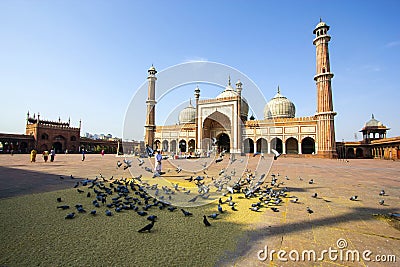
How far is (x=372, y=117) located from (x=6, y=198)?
51052mm

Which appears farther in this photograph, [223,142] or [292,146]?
[223,142]

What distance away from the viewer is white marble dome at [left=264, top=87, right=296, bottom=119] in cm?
3597

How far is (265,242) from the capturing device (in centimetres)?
255

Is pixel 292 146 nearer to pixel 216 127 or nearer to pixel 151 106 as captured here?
pixel 216 127

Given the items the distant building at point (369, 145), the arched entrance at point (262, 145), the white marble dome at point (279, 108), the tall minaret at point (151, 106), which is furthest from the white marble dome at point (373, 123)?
the tall minaret at point (151, 106)

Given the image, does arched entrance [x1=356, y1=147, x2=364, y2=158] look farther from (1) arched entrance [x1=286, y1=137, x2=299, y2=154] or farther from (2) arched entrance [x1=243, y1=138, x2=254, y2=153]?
(2) arched entrance [x1=243, y1=138, x2=254, y2=153]

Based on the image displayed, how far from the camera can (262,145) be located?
3403 centimetres

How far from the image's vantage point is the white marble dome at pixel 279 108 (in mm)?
35969

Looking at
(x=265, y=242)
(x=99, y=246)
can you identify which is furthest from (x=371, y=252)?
(x=99, y=246)

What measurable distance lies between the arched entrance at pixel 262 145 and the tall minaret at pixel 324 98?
25.6ft

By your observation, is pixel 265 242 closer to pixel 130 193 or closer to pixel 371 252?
pixel 371 252

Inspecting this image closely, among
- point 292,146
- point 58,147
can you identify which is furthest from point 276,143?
point 58,147

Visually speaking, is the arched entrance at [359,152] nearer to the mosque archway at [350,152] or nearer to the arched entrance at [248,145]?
the mosque archway at [350,152]

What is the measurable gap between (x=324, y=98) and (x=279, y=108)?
9.51 metres
